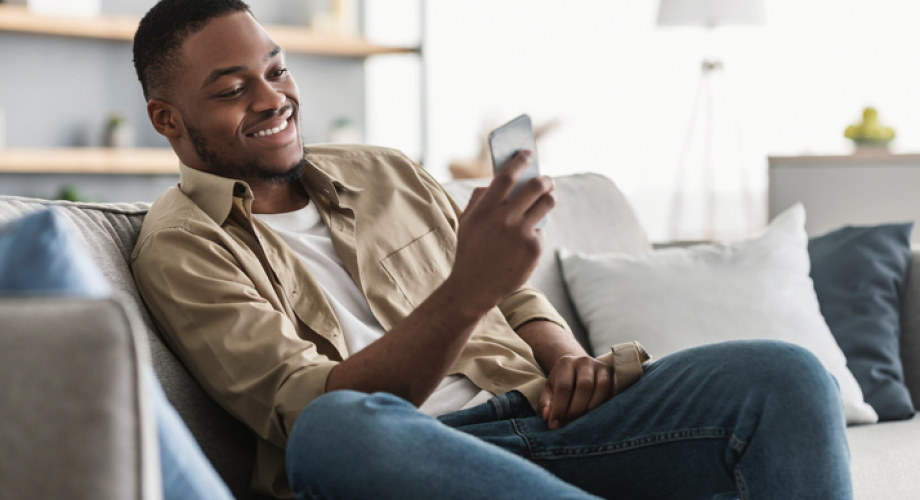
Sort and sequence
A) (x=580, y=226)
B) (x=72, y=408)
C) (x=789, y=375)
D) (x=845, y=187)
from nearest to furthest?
(x=72, y=408), (x=789, y=375), (x=580, y=226), (x=845, y=187)

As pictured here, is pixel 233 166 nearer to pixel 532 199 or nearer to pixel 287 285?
pixel 287 285

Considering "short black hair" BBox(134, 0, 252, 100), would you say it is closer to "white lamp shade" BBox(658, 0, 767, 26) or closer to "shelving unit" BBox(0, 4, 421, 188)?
"white lamp shade" BBox(658, 0, 767, 26)

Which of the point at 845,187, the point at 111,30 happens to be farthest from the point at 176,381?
the point at 111,30

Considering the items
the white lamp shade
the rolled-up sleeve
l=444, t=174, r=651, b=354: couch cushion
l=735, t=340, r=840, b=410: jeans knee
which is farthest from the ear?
the white lamp shade

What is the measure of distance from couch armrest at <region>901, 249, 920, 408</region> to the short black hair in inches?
57.9

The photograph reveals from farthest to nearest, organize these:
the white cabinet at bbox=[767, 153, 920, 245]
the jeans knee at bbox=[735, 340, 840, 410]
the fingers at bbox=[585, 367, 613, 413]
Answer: the white cabinet at bbox=[767, 153, 920, 245], the fingers at bbox=[585, 367, 613, 413], the jeans knee at bbox=[735, 340, 840, 410]

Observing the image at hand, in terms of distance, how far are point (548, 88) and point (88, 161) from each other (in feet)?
7.24

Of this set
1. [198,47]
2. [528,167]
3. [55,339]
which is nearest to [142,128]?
[198,47]

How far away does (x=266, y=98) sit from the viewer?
1.41 m

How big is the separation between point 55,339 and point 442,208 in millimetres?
1022

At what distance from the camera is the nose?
1408 mm

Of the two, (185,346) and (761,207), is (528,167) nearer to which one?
(185,346)

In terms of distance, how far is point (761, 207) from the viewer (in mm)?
4219

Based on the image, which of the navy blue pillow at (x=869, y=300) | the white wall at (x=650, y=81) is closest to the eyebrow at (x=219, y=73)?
the navy blue pillow at (x=869, y=300)
